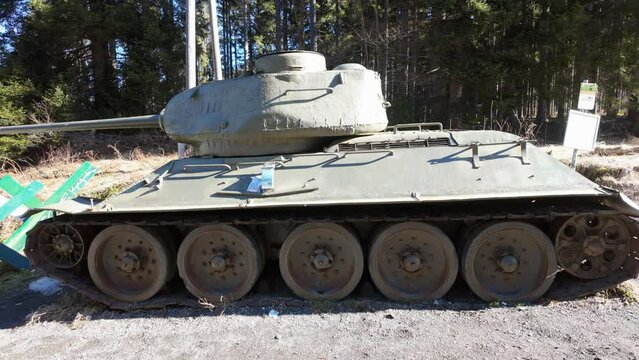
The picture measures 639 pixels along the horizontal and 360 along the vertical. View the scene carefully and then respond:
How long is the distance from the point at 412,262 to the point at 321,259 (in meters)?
1.09

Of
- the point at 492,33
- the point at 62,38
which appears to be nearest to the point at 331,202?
the point at 492,33

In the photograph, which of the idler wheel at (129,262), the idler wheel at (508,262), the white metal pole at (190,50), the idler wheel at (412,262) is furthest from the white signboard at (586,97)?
the white metal pole at (190,50)

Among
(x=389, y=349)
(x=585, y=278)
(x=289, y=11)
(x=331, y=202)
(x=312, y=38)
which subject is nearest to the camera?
(x=389, y=349)

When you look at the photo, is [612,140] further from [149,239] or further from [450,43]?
[149,239]

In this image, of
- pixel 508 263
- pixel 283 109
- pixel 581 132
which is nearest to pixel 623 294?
pixel 508 263

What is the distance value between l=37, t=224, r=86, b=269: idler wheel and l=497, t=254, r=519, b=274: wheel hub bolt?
520 cm

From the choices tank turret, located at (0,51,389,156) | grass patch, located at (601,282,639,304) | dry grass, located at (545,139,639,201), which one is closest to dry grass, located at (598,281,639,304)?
grass patch, located at (601,282,639,304)

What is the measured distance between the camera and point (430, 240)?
5.75 meters

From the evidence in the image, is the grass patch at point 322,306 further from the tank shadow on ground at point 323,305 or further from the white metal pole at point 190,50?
the white metal pole at point 190,50

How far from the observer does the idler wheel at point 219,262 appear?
589 centimetres

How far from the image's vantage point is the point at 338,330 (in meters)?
5.13

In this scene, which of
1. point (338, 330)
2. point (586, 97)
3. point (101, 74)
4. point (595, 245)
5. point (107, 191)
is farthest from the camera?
point (101, 74)

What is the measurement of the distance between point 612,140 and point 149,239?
1934 cm

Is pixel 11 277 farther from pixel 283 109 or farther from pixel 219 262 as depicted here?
pixel 283 109
